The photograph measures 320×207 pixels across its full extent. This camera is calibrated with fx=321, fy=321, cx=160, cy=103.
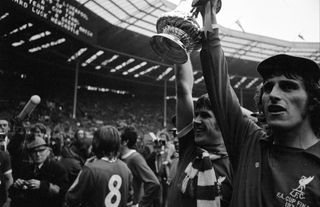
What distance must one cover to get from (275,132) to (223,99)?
25 cm

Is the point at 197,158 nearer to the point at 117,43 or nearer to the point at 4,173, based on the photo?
the point at 4,173

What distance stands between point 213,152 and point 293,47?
26585mm

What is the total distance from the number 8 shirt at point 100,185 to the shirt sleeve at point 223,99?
1724mm

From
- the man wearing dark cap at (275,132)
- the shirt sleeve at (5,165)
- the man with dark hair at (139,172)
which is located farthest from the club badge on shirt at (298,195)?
the shirt sleeve at (5,165)

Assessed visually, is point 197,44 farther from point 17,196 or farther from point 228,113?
point 17,196

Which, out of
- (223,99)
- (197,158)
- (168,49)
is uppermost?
(168,49)

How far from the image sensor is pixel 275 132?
1303 mm

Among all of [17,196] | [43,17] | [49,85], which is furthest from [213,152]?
[49,85]

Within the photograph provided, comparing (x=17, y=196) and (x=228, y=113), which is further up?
(x=228, y=113)

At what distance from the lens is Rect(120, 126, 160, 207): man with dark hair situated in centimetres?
365

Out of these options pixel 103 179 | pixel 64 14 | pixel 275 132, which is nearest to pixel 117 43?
pixel 64 14

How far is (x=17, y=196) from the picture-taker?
10.2 feet

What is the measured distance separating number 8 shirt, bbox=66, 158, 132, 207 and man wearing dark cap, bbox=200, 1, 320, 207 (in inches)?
67.7

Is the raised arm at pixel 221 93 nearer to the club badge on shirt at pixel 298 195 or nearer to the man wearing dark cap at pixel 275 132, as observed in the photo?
the man wearing dark cap at pixel 275 132
